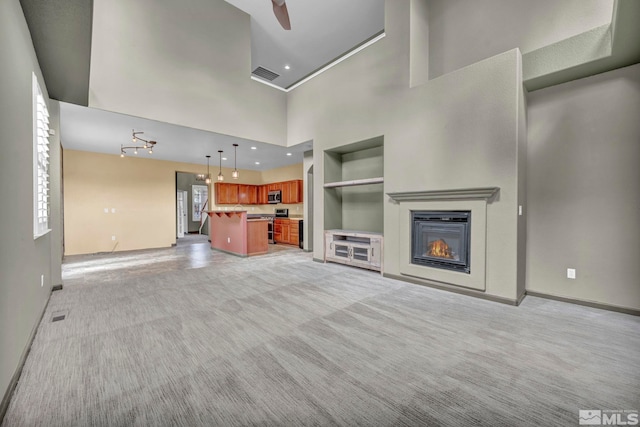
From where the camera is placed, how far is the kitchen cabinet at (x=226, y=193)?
9414 millimetres

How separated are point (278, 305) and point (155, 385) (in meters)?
1.55

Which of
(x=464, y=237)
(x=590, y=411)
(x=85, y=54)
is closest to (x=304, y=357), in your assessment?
(x=590, y=411)

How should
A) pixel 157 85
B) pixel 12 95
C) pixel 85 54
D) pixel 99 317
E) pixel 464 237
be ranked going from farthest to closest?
pixel 157 85 < pixel 464 237 < pixel 99 317 < pixel 85 54 < pixel 12 95

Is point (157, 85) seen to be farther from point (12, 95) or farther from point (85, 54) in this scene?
point (12, 95)

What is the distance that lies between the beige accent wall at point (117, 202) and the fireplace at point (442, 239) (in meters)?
7.65

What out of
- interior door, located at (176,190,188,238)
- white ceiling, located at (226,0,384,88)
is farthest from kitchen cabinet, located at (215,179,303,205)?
interior door, located at (176,190,188,238)

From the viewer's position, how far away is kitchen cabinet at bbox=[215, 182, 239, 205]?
30.9 feet

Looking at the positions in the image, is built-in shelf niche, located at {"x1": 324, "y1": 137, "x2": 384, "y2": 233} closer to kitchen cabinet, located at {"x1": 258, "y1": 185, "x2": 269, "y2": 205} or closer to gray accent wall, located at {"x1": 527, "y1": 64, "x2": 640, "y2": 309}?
gray accent wall, located at {"x1": 527, "y1": 64, "x2": 640, "y2": 309}

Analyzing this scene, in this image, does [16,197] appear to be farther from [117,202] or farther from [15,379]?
[117,202]

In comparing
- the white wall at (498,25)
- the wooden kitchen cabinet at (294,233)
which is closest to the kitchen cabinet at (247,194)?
the wooden kitchen cabinet at (294,233)

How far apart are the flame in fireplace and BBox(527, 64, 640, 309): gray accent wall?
1.03 meters

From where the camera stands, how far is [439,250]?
149 inches

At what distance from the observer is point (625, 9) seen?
225cm

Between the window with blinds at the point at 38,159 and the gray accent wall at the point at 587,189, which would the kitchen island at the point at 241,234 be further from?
the gray accent wall at the point at 587,189
